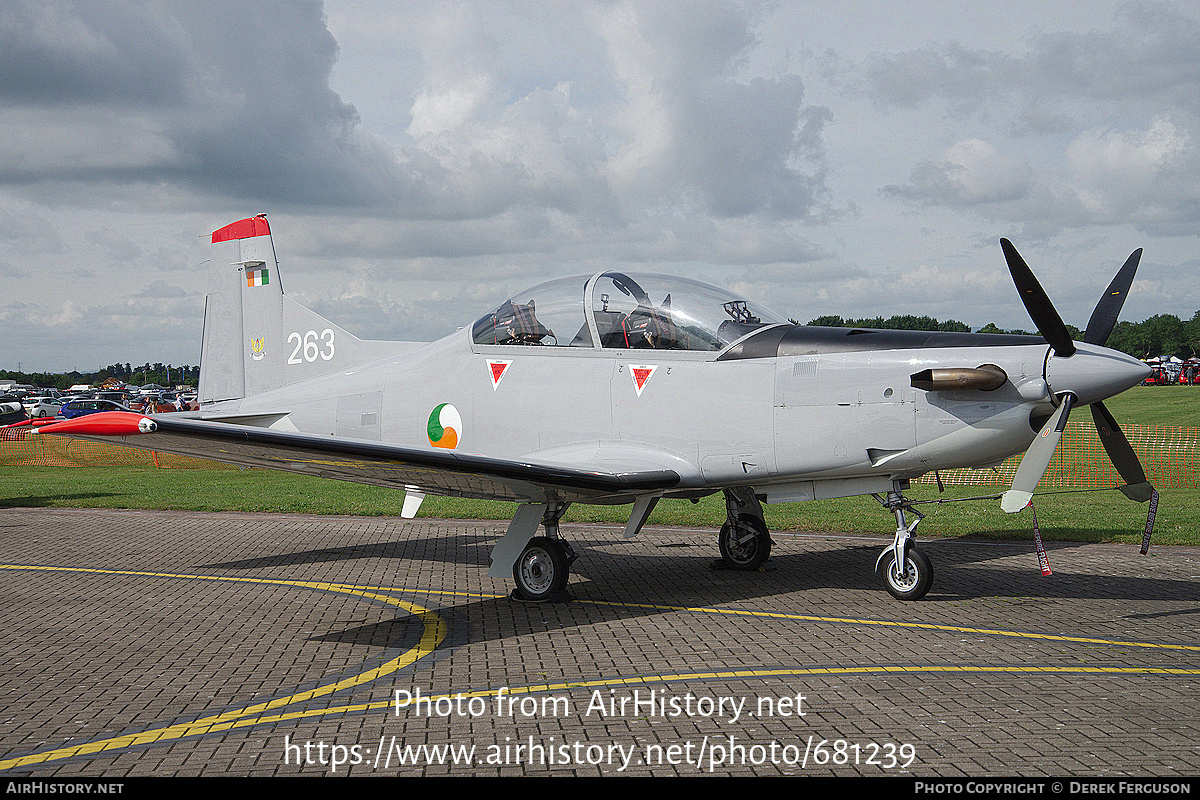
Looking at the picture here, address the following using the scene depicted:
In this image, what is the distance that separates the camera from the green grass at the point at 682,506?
1366 cm

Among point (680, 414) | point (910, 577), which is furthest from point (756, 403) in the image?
point (910, 577)

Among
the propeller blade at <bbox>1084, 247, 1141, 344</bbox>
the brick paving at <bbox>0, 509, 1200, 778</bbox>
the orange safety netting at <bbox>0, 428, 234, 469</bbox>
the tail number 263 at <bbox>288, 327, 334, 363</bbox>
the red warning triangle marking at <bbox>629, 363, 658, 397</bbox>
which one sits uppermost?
the propeller blade at <bbox>1084, 247, 1141, 344</bbox>

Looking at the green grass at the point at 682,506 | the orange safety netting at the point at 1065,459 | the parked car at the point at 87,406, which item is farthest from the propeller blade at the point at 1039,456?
the parked car at the point at 87,406

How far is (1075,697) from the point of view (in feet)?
18.7

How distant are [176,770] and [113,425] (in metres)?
2.45

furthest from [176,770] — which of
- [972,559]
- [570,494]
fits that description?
[972,559]

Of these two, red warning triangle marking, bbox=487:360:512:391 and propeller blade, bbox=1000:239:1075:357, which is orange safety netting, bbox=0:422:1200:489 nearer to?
propeller blade, bbox=1000:239:1075:357

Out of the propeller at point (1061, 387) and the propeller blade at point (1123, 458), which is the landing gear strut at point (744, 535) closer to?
the propeller at point (1061, 387)

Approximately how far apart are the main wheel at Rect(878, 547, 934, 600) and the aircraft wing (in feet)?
7.36

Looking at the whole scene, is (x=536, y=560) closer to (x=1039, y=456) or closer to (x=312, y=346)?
(x=1039, y=456)

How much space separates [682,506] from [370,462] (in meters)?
10.7

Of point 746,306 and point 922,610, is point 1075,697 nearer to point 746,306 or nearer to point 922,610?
point 922,610

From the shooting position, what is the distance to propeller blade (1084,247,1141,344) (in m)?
8.17

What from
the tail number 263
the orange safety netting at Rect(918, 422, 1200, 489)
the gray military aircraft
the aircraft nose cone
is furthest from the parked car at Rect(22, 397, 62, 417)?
the aircraft nose cone
